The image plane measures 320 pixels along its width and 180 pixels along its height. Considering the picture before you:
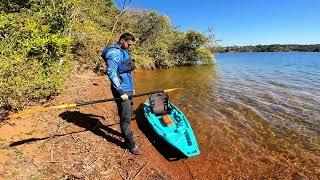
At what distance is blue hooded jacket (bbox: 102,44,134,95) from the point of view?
7.42m

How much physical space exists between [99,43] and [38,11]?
7.32m

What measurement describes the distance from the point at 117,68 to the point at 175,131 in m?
2.61

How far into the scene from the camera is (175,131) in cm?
884

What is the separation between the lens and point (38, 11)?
637 inches

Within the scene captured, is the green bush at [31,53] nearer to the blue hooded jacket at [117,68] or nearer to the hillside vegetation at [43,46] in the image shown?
the hillside vegetation at [43,46]

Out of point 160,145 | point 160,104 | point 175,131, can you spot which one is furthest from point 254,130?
point 160,145

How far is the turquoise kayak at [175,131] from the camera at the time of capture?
8130 mm

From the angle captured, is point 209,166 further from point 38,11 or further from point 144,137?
point 38,11

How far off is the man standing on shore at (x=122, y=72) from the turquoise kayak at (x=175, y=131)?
1120 mm

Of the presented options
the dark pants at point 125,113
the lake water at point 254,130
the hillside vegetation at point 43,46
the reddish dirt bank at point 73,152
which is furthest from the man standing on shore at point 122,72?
the hillside vegetation at point 43,46

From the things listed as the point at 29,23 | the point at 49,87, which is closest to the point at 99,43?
the point at 29,23

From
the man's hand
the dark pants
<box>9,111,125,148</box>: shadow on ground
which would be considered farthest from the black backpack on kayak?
the man's hand

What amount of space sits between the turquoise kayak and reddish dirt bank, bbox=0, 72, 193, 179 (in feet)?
1.28

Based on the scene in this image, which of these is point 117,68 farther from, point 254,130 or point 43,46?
point 43,46
